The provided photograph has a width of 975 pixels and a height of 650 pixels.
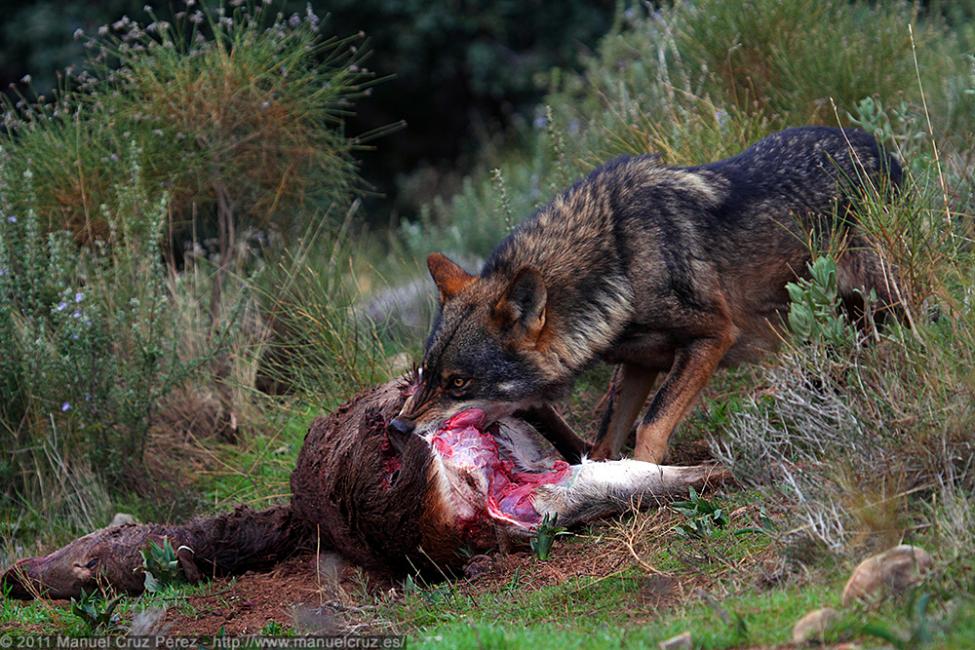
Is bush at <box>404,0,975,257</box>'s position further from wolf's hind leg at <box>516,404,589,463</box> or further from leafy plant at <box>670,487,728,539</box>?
leafy plant at <box>670,487,728,539</box>

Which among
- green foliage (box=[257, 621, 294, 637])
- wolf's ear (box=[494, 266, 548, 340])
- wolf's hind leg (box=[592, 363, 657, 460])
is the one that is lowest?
wolf's hind leg (box=[592, 363, 657, 460])

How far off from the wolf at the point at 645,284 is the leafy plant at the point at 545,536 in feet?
2.34

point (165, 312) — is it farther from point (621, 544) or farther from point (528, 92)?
point (528, 92)

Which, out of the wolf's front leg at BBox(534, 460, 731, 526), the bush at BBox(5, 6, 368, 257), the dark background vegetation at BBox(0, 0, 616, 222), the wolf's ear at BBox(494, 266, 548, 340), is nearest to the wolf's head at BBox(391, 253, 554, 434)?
the wolf's ear at BBox(494, 266, 548, 340)

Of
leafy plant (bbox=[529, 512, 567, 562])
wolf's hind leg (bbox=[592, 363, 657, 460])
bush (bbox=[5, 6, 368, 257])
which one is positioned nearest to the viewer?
leafy plant (bbox=[529, 512, 567, 562])

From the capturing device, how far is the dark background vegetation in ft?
57.9

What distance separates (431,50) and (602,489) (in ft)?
48.4

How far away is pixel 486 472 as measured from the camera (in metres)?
5.56

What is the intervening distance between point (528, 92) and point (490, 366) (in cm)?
1397

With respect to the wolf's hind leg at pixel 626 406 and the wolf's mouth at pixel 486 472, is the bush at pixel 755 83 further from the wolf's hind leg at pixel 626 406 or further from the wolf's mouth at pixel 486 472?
the wolf's mouth at pixel 486 472

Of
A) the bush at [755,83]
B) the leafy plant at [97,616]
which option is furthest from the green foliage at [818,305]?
the leafy plant at [97,616]

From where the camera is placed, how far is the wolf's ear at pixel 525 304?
5.77 metres

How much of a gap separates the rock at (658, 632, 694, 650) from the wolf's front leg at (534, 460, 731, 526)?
5.54ft

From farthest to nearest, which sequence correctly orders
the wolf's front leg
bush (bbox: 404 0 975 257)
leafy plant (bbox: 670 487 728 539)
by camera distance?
bush (bbox: 404 0 975 257)
the wolf's front leg
leafy plant (bbox: 670 487 728 539)
